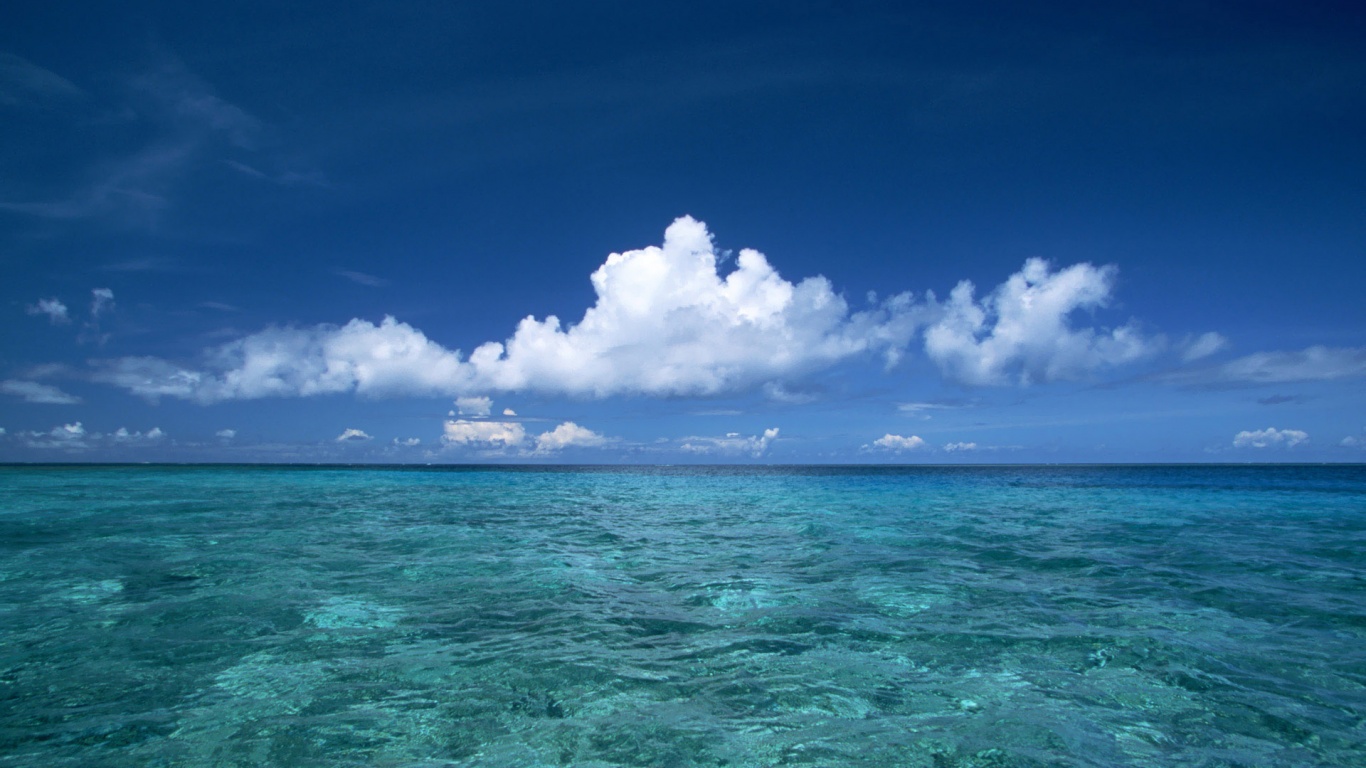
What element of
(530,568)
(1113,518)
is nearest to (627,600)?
(530,568)

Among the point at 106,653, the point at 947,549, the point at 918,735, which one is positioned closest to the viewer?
the point at 918,735

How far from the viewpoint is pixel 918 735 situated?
5.76 meters

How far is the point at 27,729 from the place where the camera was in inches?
228

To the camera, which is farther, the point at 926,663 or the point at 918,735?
the point at 926,663

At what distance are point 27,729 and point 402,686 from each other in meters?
3.28

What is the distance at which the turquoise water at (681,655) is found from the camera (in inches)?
220

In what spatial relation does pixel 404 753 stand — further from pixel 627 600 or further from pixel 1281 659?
pixel 1281 659

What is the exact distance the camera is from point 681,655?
26.0ft

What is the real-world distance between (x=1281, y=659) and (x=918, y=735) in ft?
19.2

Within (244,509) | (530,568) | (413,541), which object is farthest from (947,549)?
(244,509)

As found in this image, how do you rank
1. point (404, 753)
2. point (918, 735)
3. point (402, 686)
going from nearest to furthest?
point (404, 753), point (918, 735), point (402, 686)

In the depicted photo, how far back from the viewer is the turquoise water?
5.60m

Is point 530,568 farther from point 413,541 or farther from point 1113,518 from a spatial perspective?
point 1113,518

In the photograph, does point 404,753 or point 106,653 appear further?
point 106,653
